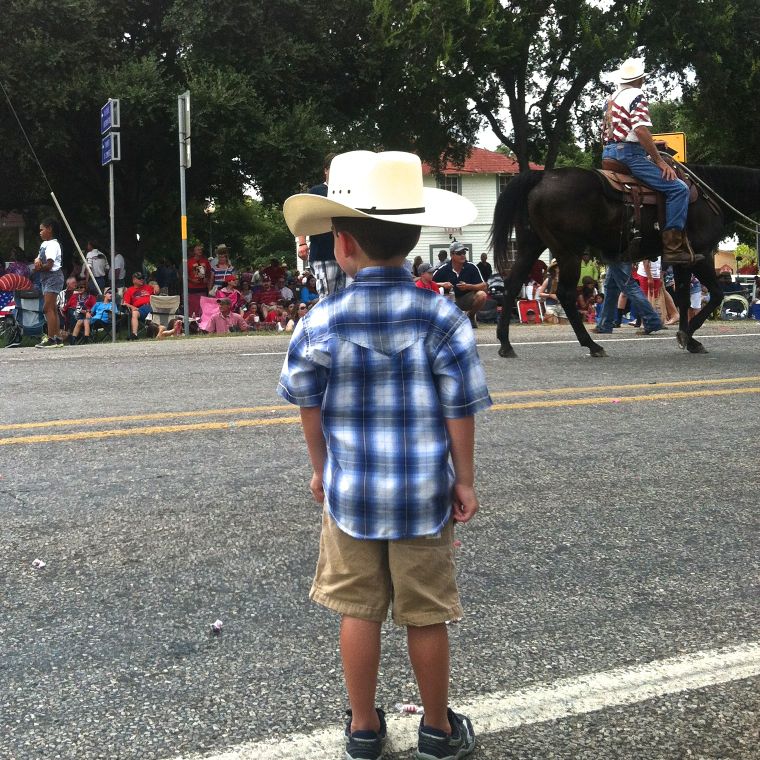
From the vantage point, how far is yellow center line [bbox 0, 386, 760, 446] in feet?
20.2

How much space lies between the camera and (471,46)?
84.7 feet

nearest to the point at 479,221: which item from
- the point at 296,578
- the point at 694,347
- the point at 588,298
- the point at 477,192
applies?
the point at 477,192

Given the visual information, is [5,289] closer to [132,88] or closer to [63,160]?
[132,88]

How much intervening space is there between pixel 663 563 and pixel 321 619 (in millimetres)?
1359

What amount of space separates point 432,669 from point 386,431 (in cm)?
57

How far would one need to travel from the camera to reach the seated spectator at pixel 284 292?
22.6m

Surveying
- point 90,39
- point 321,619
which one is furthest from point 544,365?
point 90,39

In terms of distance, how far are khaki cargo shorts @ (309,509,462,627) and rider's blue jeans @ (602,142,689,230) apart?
28.7 feet

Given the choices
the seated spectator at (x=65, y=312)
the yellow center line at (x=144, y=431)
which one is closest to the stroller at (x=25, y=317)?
the seated spectator at (x=65, y=312)

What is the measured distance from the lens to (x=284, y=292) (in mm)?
22859

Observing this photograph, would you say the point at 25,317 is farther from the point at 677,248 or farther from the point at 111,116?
the point at 677,248

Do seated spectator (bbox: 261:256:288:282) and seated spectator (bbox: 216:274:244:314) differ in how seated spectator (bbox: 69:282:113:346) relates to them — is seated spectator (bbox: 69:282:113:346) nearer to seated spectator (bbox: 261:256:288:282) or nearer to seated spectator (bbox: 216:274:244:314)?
seated spectator (bbox: 216:274:244:314)

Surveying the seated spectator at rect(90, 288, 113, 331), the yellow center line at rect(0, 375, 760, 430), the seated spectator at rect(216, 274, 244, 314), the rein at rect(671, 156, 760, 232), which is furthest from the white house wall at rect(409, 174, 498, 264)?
the yellow center line at rect(0, 375, 760, 430)

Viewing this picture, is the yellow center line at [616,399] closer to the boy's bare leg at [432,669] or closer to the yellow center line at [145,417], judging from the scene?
the yellow center line at [145,417]
